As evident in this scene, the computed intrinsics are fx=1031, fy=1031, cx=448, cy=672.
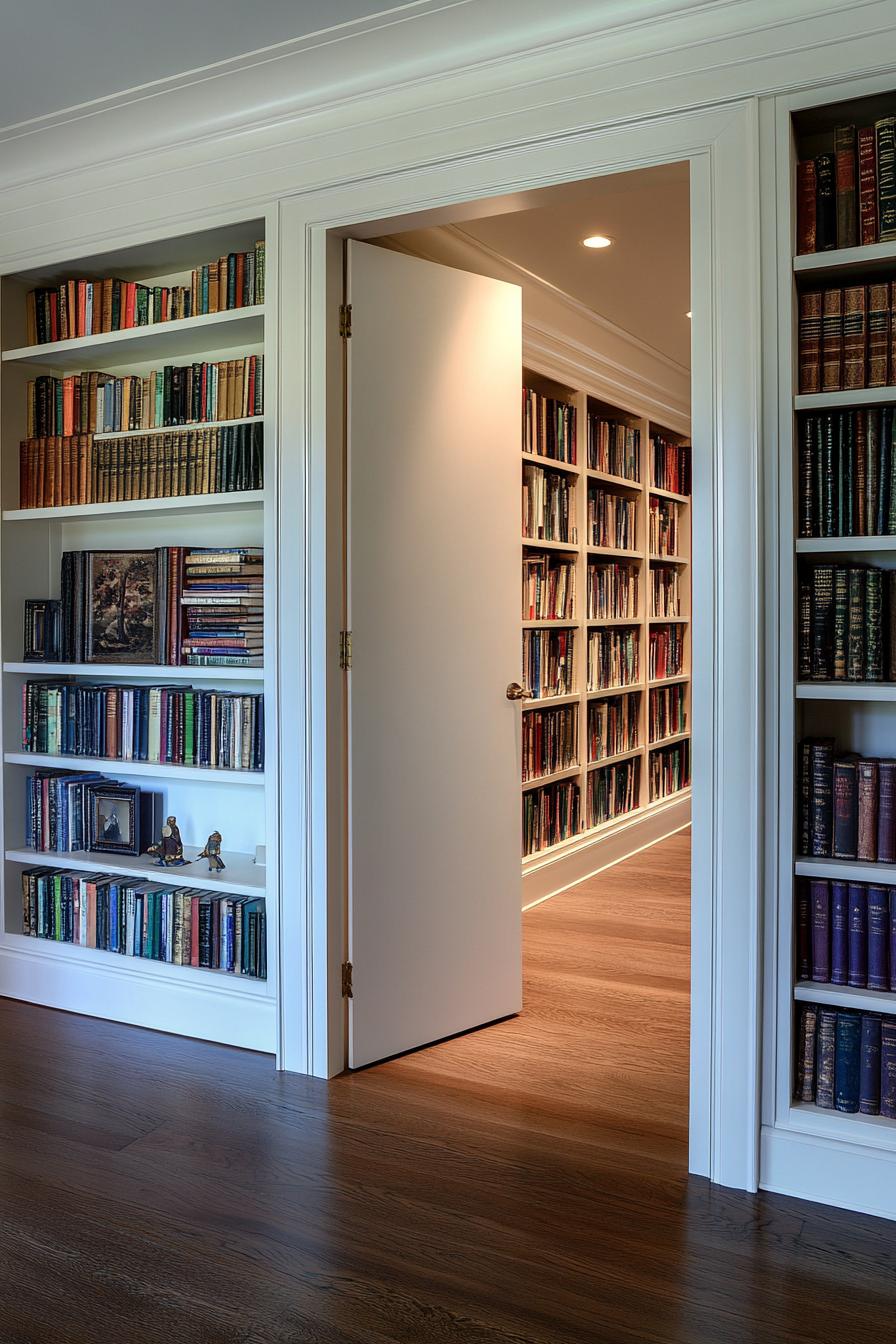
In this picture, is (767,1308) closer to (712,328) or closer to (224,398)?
(712,328)

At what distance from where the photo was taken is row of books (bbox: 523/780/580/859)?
471 cm

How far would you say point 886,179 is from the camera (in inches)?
85.7

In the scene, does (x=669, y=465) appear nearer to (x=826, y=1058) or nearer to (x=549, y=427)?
(x=549, y=427)

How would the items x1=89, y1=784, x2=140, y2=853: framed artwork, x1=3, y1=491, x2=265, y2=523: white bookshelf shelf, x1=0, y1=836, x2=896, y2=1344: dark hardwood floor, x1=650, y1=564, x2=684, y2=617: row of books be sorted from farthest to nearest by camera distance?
x1=650, y1=564, x2=684, y2=617: row of books
x1=89, y1=784, x2=140, y2=853: framed artwork
x1=3, y1=491, x2=265, y2=523: white bookshelf shelf
x1=0, y1=836, x2=896, y2=1344: dark hardwood floor

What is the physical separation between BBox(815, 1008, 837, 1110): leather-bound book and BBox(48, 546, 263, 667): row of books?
181 cm

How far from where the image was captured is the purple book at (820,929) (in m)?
2.28

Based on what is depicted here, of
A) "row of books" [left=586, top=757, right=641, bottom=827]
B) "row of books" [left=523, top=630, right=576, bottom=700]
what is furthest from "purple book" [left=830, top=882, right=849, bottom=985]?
"row of books" [left=586, top=757, right=641, bottom=827]

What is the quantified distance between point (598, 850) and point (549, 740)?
2.90 feet

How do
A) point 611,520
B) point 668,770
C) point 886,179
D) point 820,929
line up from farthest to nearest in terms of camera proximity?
point 668,770, point 611,520, point 820,929, point 886,179

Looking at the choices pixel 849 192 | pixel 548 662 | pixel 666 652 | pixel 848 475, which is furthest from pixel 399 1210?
pixel 666 652

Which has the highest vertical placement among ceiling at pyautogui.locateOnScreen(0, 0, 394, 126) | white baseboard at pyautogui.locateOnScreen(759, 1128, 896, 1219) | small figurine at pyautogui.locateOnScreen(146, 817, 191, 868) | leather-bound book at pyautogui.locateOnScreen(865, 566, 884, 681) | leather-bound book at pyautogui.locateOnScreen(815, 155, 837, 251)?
ceiling at pyautogui.locateOnScreen(0, 0, 394, 126)

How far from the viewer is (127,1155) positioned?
2.42 m

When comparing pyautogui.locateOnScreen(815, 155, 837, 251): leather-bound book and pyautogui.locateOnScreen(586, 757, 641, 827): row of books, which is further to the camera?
pyautogui.locateOnScreen(586, 757, 641, 827): row of books

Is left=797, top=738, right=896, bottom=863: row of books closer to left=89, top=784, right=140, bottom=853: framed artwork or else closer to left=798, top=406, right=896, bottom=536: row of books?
left=798, top=406, right=896, bottom=536: row of books
